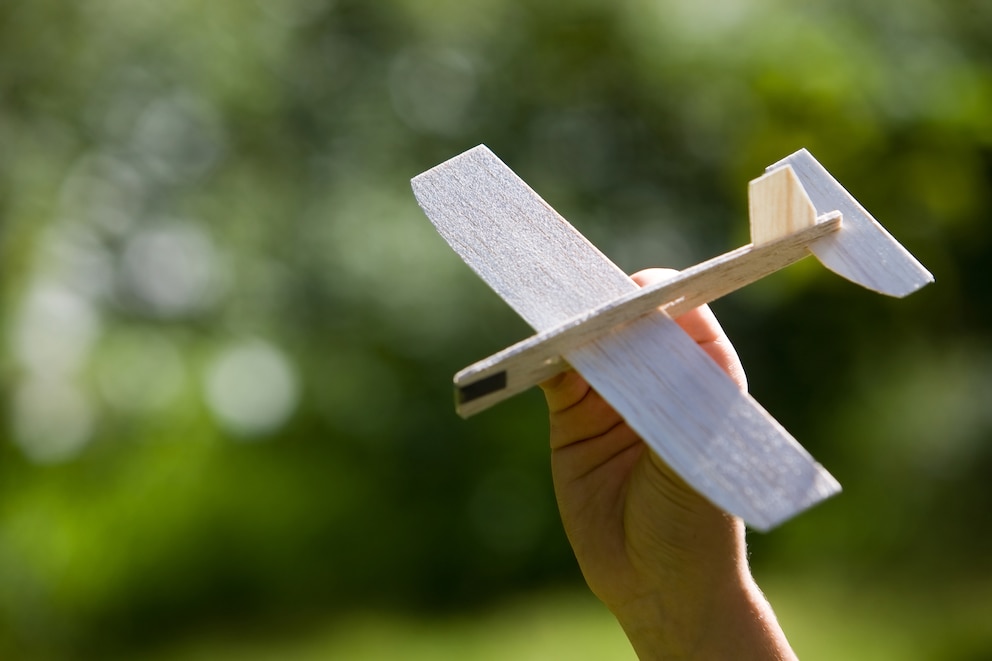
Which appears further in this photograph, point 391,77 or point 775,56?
point 391,77

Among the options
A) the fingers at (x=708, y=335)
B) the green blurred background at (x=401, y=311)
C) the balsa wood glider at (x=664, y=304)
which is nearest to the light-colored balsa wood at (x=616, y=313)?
the balsa wood glider at (x=664, y=304)

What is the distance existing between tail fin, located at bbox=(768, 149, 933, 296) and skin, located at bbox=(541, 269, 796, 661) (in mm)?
230

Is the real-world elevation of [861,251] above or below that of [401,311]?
above

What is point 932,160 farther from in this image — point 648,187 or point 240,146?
point 240,146

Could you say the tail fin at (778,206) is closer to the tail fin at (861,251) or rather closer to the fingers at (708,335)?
the tail fin at (861,251)

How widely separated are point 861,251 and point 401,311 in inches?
120

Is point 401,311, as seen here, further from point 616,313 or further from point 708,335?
point 616,313

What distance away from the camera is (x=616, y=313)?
3.68 feet

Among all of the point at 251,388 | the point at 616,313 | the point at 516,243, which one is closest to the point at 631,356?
the point at 616,313

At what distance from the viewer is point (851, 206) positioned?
126 centimetres

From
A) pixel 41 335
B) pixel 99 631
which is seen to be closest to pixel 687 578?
pixel 99 631

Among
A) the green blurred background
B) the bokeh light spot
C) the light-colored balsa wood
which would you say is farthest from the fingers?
the bokeh light spot

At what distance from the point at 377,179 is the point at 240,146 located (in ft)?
2.20

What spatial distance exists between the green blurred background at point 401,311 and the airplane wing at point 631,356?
8.42 ft
